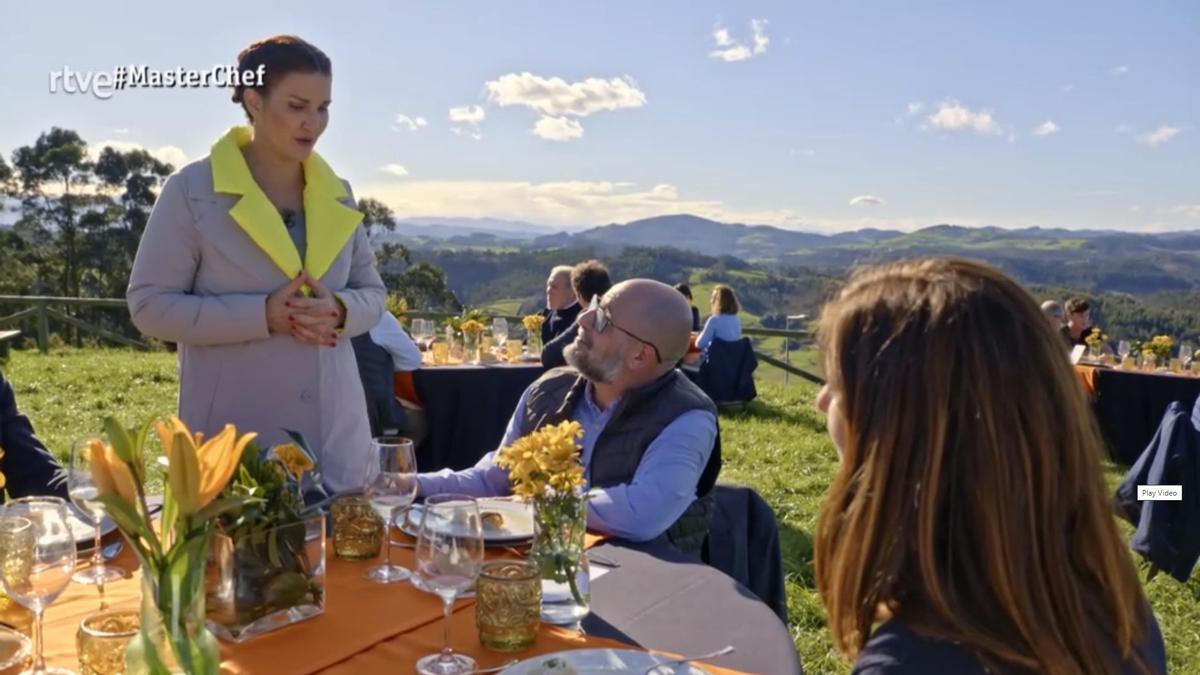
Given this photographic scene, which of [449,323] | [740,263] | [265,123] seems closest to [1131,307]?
[449,323]

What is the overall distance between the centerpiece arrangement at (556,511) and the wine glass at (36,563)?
0.65 m

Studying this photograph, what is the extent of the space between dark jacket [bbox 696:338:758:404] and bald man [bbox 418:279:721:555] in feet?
20.8

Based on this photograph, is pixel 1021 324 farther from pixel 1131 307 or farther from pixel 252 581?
pixel 1131 307

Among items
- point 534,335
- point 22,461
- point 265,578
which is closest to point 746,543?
point 265,578

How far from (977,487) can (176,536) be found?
2.94 ft

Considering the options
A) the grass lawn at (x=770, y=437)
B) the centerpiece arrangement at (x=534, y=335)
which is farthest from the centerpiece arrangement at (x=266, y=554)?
the centerpiece arrangement at (x=534, y=335)

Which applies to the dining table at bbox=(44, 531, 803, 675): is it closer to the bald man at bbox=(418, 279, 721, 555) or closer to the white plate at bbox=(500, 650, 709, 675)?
the white plate at bbox=(500, 650, 709, 675)

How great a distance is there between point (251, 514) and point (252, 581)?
14 centimetres

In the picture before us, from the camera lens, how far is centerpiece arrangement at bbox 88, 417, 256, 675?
975 mm

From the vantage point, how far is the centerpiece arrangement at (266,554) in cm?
129

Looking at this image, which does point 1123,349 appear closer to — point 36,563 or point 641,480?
point 641,480

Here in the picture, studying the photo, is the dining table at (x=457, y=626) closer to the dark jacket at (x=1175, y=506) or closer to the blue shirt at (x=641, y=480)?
the blue shirt at (x=641, y=480)

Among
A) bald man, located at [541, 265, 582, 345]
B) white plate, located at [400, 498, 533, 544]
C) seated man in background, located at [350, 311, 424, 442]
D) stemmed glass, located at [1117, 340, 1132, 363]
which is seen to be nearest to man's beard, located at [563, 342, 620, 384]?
white plate, located at [400, 498, 533, 544]

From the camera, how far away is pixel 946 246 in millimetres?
2240
